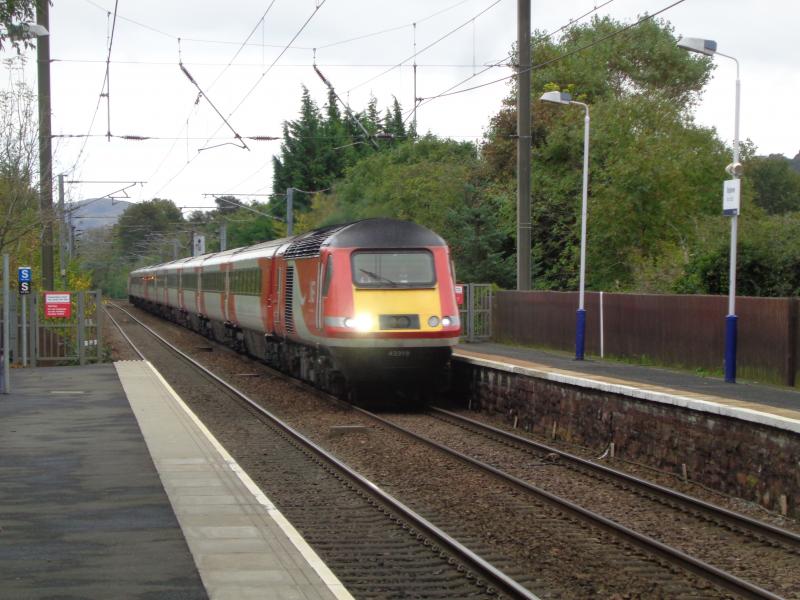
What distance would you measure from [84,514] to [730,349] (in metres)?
12.2

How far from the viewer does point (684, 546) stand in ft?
30.5

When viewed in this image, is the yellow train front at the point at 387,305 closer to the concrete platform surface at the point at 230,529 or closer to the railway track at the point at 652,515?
the railway track at the point at 652,515

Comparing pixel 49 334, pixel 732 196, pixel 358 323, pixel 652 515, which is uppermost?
pixel 732 196

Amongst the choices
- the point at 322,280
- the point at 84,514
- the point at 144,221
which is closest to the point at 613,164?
the point at 322,280

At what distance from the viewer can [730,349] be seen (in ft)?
60.6

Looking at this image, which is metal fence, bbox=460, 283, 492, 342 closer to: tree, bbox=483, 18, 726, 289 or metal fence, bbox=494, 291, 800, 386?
metal fence, bbox=494, 291, 800, 386

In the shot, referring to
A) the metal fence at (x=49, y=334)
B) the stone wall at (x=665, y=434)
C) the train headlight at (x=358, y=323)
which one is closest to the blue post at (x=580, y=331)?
the stone wall at (x=665, y=434)

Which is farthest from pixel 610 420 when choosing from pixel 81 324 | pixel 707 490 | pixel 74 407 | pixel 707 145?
pixel 707 145

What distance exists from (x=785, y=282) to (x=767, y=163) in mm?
59715

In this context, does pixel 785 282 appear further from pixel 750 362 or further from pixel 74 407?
pixel 74 407

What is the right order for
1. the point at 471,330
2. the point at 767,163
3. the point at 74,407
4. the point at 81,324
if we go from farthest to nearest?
the point at 767,163 → the point at 471,330 → the point at 81,324 → the point at 74,407

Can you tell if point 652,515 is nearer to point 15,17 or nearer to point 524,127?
point 15,17

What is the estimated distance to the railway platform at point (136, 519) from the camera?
701 centimetres

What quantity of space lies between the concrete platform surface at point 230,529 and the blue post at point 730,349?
8.75 m
